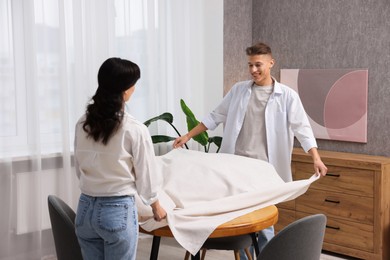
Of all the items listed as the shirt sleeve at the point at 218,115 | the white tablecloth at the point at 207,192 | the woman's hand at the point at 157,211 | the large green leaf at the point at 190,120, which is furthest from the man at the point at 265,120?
the woman's hand at the point at 157,211

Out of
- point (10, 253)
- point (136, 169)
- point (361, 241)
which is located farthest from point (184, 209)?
point (361, 241)

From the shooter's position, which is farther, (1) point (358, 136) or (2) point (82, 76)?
(1) point (358, 136)

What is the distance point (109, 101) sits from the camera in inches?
75.6

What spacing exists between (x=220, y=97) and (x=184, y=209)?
2.50 metres

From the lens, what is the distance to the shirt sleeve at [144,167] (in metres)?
1.92

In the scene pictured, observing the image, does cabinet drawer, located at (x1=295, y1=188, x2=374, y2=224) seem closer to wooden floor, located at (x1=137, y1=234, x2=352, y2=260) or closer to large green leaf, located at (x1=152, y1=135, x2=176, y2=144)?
wooden floor, located at (x1=137, y1=234, x2=352, y2=260)

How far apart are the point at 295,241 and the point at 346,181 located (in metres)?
1.91

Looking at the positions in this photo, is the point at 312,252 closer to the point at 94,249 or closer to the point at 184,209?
the point at 184,209

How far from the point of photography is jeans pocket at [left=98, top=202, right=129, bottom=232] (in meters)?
1.90

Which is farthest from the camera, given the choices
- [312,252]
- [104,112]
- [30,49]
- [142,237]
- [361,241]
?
[142,237]

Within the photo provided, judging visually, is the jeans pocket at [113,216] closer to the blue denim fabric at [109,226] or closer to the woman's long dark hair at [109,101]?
the blue denim fabric at [109,226]

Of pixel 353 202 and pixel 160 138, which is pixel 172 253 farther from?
pixel 353 202

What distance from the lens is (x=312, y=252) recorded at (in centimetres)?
205

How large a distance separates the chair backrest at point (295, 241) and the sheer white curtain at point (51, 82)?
185cm
